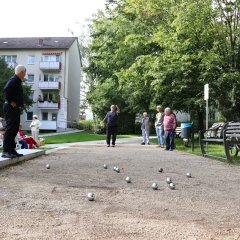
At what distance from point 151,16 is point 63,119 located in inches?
1318

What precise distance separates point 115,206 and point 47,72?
5628 cm

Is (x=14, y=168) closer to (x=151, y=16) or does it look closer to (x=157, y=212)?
(x=157, y=212)

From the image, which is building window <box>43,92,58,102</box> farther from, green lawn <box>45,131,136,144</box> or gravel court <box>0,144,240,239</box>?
gravel court <box>0,144,240,239</box>

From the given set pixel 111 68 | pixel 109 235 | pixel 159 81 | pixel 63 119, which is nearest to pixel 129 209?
pixel 109 235

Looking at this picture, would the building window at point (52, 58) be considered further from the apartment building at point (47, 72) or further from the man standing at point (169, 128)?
the man standing at point (169, 128)

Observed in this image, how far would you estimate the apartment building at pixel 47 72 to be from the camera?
188 feet

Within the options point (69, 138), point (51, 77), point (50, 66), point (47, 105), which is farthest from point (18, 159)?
point (51, 77)

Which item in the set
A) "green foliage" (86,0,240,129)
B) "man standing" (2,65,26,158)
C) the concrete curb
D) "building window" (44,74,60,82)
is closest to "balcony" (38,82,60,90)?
"building window" (44,74,60,82)

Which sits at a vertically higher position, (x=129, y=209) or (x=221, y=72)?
(x=221, y=72)

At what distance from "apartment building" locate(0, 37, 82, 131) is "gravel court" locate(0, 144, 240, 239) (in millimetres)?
49768

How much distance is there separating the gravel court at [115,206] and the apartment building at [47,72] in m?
49.8

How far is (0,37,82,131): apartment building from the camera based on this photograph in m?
57.3

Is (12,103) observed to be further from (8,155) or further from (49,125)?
(49,125)

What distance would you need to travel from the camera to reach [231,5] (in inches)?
892
